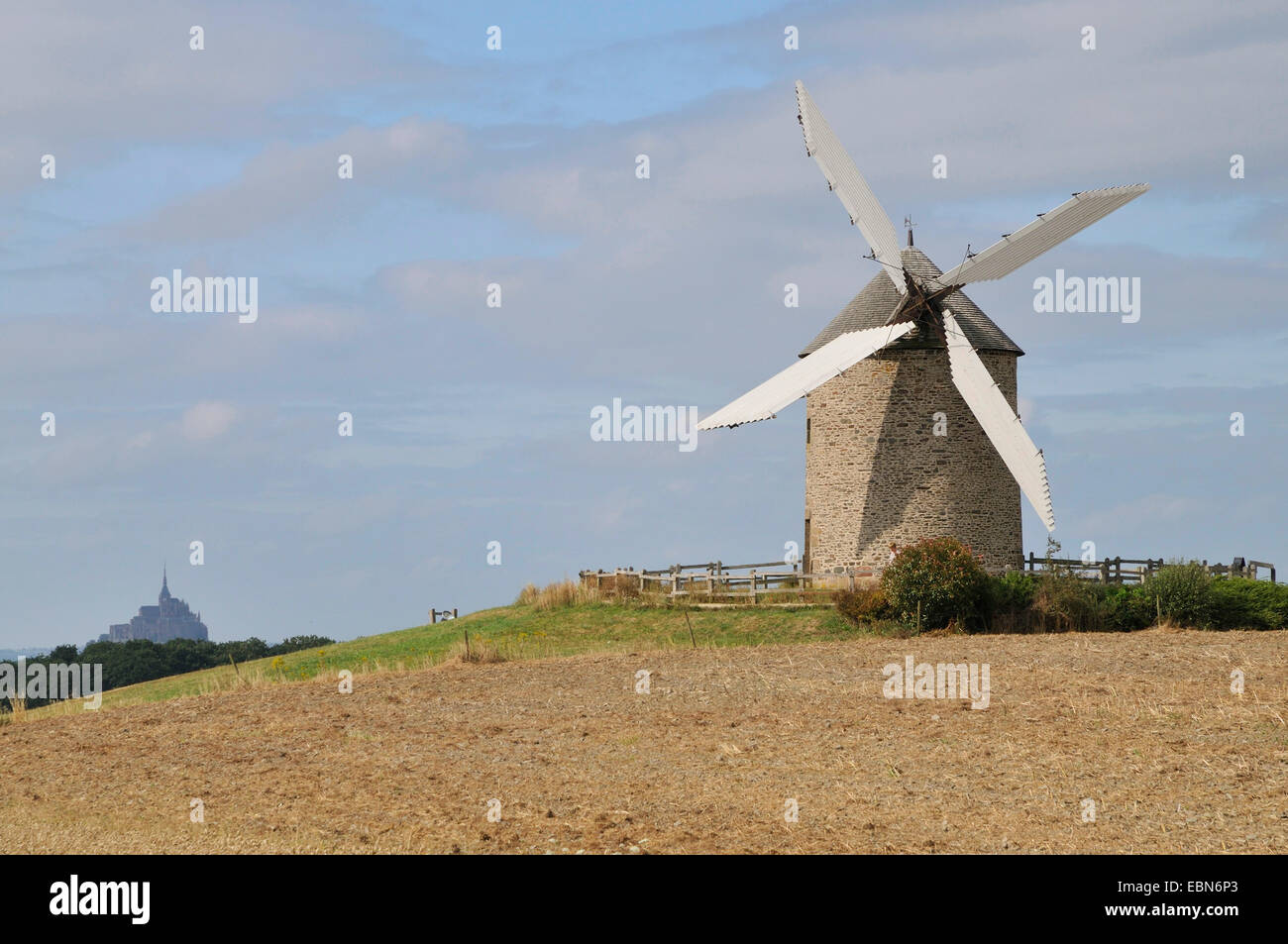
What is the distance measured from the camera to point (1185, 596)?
30.9m

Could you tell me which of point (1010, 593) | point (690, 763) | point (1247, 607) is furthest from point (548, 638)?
point (1247, 607)

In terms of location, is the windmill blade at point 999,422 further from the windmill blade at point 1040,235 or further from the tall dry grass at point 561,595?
the tall dry grass at point 561,595

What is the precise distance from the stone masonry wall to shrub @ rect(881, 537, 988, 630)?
19.3ft

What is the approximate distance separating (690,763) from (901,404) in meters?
22.9

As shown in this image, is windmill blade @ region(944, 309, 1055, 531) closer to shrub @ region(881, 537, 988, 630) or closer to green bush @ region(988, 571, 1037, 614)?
green bush @ region(988, 571, 1037, 614)

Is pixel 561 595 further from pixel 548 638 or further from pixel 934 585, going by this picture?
pixel 934 585

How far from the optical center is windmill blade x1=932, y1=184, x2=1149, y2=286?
113 ft

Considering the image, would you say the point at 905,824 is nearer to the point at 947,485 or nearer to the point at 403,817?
the point at 403,817

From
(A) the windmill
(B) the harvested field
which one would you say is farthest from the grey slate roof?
(B) the harvested field

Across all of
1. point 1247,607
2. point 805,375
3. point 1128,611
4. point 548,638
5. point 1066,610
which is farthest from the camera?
point 805,375
